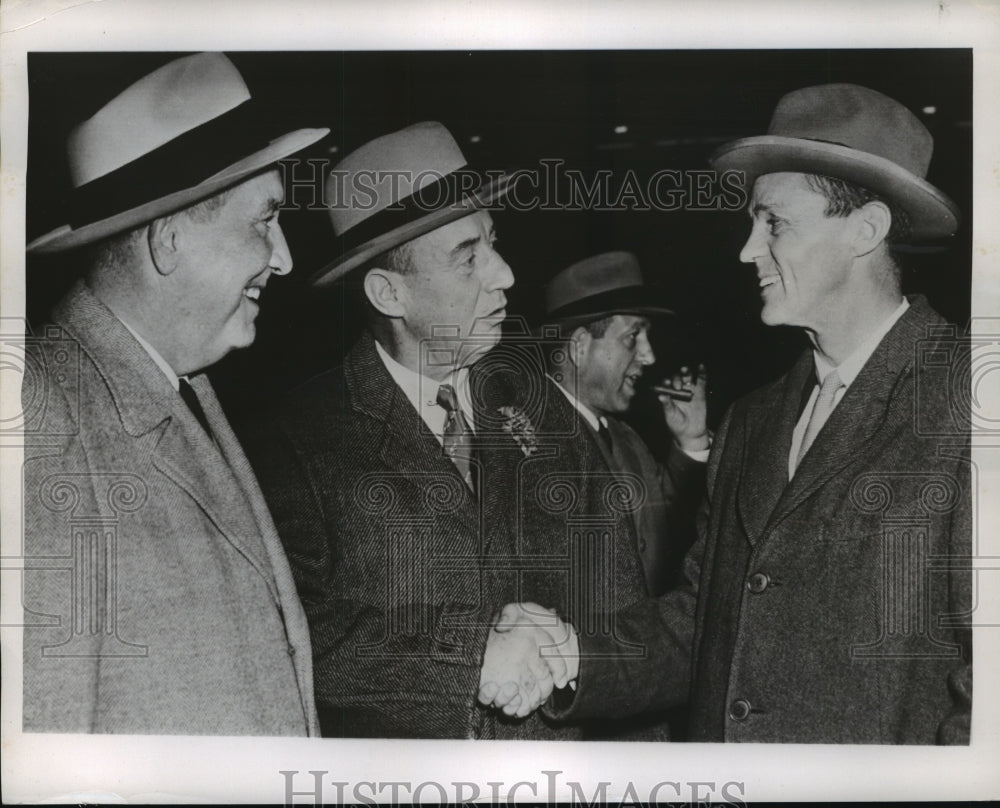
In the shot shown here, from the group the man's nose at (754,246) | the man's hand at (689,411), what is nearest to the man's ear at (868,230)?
the man's nose at (754,246)

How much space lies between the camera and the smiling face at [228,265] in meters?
3.40

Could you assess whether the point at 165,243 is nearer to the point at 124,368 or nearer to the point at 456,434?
the point at 124,368

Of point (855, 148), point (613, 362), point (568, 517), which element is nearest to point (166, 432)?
point (568, 517)

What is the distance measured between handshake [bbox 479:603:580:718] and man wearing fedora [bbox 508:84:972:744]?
0.20ft

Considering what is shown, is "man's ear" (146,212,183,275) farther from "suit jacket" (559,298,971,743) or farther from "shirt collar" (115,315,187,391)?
"suit jacket" (559,298,971,743)

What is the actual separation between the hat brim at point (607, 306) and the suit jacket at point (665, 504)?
1.00ft

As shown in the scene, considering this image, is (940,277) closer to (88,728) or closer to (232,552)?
(232,552)

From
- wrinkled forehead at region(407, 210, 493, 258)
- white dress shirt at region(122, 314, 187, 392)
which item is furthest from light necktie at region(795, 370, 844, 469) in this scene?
white dress shirt at region(122, 314, 187, 392)

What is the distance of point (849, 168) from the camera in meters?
3.33

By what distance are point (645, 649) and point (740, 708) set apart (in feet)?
1.00

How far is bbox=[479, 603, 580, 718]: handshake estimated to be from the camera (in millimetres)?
3381

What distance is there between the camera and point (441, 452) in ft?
11.2

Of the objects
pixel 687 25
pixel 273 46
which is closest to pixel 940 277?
pixel 687 25
